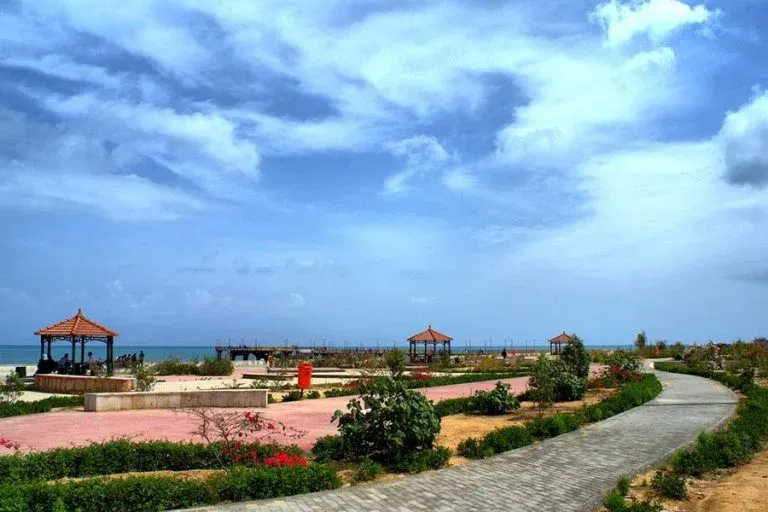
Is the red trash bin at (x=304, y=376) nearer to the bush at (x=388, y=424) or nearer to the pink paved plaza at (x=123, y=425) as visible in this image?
the pink paved plaza at (x=123, y=425)

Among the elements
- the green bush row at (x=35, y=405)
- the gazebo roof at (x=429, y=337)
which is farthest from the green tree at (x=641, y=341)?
the green bush row at (x=35, y=405)

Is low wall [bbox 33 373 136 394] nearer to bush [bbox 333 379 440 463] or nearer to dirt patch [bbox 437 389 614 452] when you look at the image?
dirt patch [bbox 437 389 614 452]

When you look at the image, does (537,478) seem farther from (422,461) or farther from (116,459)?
(116,459)

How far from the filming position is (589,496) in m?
7.56

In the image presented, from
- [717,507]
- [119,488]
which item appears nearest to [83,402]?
[119,488]

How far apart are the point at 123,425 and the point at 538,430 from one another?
8.34 m

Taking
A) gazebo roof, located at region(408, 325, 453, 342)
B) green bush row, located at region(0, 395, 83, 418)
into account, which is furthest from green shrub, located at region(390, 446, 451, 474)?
gazebo roof, located at region(408, 325, 453, 342)

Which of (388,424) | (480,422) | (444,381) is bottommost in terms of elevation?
(444,381)

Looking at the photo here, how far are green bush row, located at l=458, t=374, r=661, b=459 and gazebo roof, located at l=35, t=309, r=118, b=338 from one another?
20.7m

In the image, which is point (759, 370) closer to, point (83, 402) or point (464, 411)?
point (464, 411)

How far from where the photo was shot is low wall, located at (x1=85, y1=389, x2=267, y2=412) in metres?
16.1

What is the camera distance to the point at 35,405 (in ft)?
53.3

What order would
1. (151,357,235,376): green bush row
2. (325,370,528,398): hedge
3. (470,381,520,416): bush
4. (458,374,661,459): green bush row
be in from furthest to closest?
(151,357,235,376): green bush row → (325,370,528,398): hedge → (470,381,520,416): bush → (458,374,661,459): green bush row

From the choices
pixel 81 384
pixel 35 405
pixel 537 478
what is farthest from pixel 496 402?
pixel 81 384
